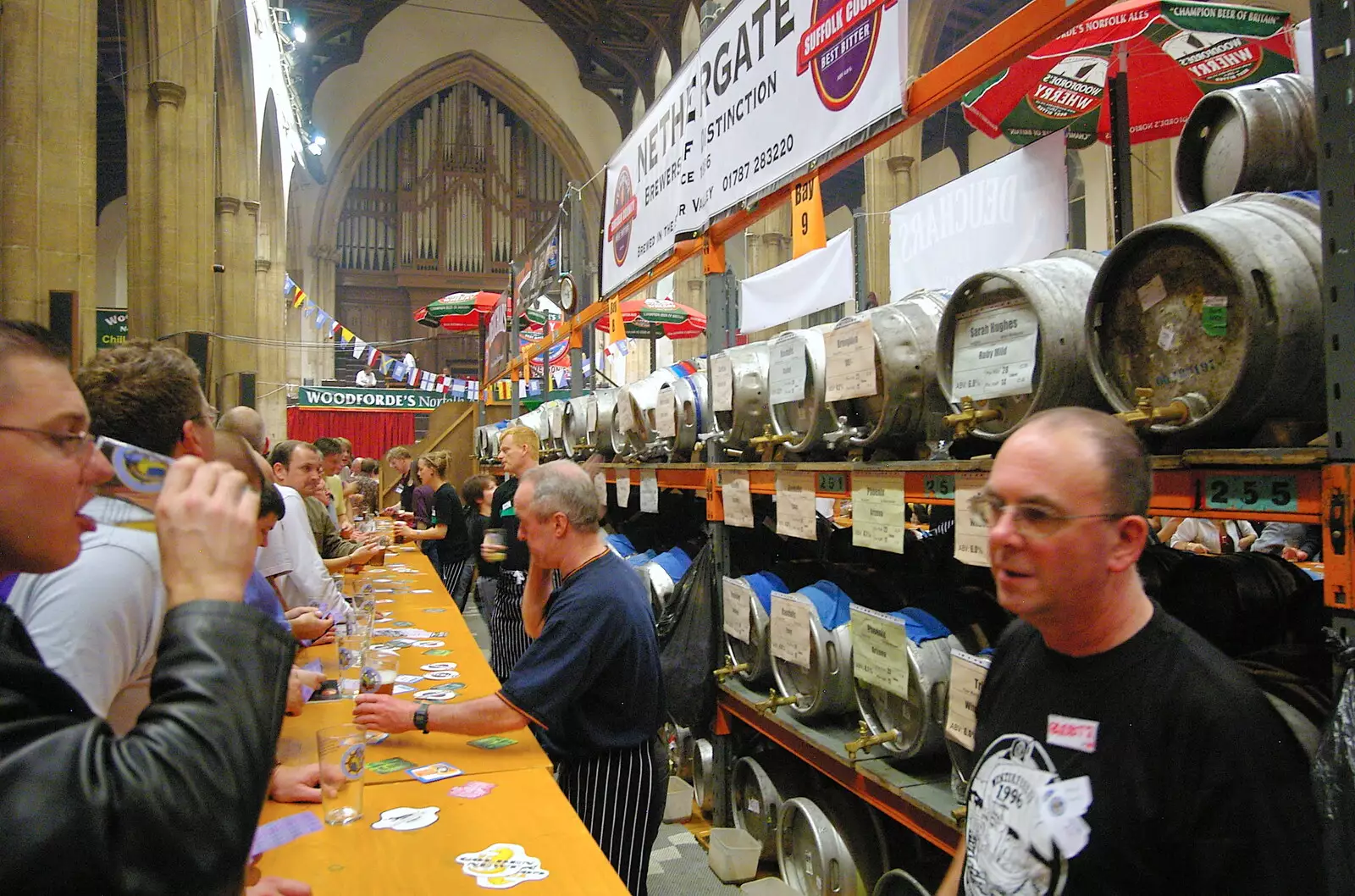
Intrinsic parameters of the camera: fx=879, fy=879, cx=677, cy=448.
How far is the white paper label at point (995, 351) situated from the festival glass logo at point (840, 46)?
0.95m

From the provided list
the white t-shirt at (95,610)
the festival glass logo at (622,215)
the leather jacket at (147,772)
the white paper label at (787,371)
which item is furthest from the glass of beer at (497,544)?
the leather jacket at (147,772)

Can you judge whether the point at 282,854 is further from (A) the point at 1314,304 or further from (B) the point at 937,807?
(A) the point at 1314,304

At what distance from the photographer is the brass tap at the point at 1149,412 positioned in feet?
5.12

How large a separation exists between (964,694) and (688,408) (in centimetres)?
204

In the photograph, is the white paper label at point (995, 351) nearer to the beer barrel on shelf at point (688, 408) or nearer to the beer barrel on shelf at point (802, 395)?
the beer barrel on shelf at point (802, 395)

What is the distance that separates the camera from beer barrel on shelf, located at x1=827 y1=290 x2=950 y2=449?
2.43 m

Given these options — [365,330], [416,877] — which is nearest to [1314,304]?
[416,877]

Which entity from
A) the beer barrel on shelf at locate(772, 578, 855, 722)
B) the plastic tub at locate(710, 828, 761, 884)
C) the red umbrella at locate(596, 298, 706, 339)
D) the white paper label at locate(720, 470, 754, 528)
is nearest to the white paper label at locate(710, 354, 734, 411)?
the white paper label at locate(720, 470, 754, 528)

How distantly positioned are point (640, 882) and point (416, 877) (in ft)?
3.46

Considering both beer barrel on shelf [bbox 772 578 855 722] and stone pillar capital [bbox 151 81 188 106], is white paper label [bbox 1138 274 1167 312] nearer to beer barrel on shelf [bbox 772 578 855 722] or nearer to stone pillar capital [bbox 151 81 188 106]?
beer barrel on shelf [bbox 772 578 855 722]

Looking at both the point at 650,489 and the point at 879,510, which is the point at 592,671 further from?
the point at 650,489

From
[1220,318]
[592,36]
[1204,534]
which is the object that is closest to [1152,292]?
[1220,318]

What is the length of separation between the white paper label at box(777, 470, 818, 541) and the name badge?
1487mm

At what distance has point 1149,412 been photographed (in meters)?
1.60
